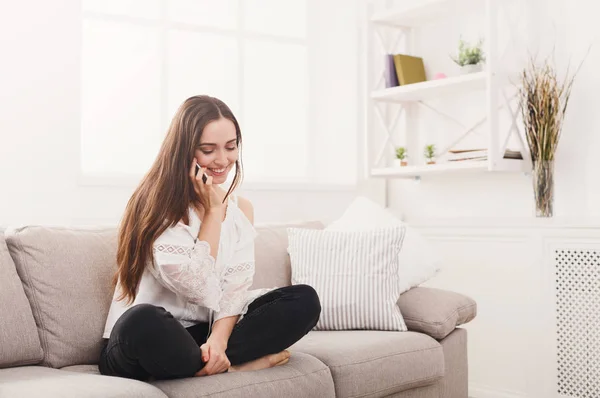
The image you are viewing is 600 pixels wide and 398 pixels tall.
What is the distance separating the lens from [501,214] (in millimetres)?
3742

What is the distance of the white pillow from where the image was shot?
2.97 m

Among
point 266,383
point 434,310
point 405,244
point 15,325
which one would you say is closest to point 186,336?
point 266,383

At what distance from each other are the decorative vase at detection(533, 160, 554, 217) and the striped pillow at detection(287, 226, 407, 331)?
0.83 meters

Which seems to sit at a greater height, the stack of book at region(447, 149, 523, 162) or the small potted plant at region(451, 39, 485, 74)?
the small potted plant at region(451, 39, 485, 74)

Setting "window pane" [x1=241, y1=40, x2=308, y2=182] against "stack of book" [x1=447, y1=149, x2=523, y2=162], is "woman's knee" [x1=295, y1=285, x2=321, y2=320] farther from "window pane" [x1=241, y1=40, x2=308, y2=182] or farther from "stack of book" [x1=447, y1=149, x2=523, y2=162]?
"window pane" [x1=241, y1=40, x2=308, y2=182]

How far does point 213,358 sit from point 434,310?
101cm

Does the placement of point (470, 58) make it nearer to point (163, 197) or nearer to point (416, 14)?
point (416, 14)

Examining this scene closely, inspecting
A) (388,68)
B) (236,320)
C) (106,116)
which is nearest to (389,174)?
(388,68)

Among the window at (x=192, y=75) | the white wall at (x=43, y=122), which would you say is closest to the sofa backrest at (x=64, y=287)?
the white wall at (x=43, y=122)

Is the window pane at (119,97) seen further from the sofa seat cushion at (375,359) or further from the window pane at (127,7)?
the sofa seat cushion at (375,359)

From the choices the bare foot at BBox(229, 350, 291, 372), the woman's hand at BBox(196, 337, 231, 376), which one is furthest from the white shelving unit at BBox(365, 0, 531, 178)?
the woman's hand at BBox(196, 337, 231, 376)

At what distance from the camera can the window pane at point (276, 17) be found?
13.4 feet

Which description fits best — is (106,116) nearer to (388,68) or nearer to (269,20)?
(269,20)

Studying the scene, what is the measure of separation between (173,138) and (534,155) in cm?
178
